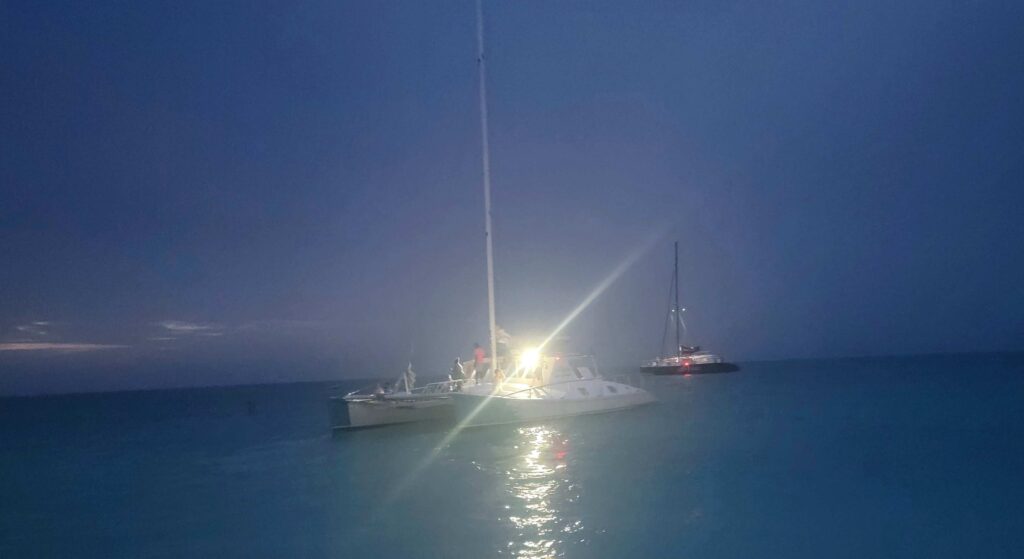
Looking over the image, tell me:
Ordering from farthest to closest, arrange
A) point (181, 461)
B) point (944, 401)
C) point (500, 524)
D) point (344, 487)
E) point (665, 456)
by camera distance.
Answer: point (944, 401)
point (181, 461)
point (665, 456)
point (344, 487)
point (500, 524)

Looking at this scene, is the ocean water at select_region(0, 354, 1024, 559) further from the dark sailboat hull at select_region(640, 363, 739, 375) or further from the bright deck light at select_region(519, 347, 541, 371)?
the dark sailboat hull at select_region(640, 363, 739, 375)

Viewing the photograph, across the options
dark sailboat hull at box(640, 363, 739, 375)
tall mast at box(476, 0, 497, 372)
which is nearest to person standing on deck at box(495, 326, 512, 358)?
tall mast at box(476, 0, 497, 372)

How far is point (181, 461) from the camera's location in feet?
93.6

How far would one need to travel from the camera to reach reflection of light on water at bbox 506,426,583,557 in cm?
1224

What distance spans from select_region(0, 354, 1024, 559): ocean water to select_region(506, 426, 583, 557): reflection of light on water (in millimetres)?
63

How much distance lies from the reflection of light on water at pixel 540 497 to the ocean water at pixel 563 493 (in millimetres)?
63

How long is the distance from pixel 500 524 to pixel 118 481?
16466 millimetres

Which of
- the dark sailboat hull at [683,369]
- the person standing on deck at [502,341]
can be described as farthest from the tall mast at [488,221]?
the dark sailboat hull at [683,369]

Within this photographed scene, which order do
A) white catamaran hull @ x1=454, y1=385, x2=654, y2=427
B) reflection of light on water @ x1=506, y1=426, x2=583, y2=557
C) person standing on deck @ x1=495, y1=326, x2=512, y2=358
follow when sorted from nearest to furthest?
reflection of light on water @ x1=506, y1=426, x2=583, y2=557 → white catamaran hull @ x1=454, y1=385, x2=654, y2=427 → person standing on deck @ x1=495, y1=326, x2=512, y2=358

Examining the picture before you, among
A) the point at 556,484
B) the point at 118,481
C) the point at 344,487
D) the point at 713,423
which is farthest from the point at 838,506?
the point at 118,481

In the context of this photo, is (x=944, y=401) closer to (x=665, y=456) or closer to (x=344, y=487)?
(x=665, y=456)

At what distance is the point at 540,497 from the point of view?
1603cm

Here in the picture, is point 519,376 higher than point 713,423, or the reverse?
point 519,376

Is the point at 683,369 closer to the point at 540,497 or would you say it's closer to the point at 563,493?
the point at 563,493
